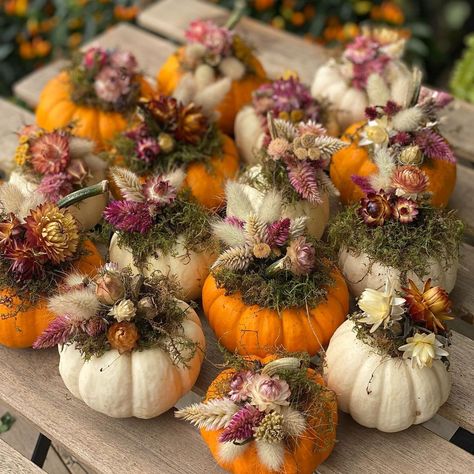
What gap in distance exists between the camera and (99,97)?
1.85 meters

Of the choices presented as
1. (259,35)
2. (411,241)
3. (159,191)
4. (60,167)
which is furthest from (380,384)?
(259,35)

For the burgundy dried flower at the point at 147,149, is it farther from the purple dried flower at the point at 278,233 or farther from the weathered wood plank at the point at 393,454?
the weathered wood plank at the point at 393,454

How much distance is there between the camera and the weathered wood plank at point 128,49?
2.31 m

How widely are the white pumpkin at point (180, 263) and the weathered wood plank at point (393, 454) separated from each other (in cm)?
38

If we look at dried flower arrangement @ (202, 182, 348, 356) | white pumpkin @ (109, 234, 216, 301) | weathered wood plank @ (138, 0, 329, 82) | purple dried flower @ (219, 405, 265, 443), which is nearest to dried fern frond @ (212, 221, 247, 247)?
dried flower arrangement @ (202, 182, 348, 356)

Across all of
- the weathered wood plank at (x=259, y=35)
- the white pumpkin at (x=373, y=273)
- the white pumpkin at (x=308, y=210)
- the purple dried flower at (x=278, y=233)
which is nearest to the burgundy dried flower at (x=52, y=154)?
the white pumpkin at (x=308, y=210)

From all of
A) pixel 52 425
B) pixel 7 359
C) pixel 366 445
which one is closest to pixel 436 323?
pixel 366 445

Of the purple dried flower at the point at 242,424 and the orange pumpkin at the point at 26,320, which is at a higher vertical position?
the purple dried flower at the point at 242,424

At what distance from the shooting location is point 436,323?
133cm

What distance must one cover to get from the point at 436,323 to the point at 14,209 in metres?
0.76

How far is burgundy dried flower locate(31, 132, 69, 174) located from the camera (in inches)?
63.1

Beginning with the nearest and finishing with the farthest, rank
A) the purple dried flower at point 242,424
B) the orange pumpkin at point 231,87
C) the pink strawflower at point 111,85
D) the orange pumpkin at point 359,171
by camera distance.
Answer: the purple dried flower at point 242,424 → the orange pumpkin at point 359,171 → the pink strawflower at point 111,85 → the orange pumpkin at point 231,87

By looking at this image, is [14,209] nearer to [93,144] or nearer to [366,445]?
[93,144]

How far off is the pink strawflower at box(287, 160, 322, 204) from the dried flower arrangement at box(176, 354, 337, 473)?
0.32 meters
